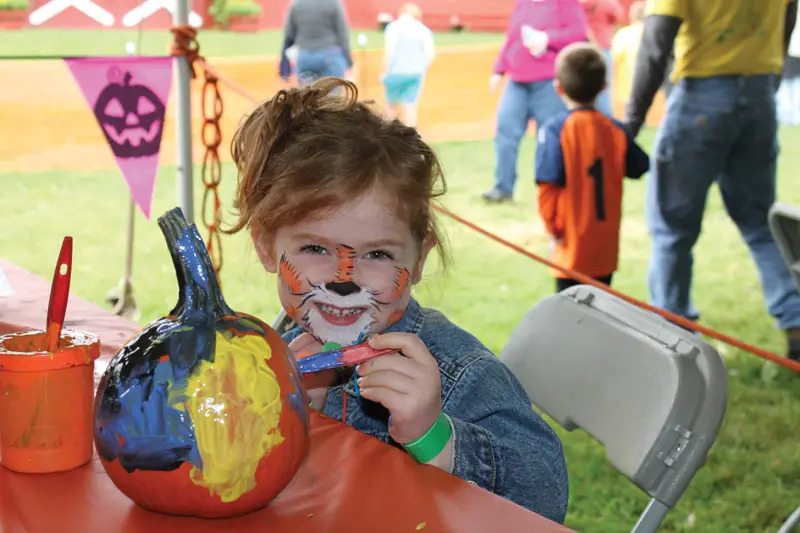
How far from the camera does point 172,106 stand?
9867 mm

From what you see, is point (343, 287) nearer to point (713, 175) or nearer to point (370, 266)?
point (370, 266)

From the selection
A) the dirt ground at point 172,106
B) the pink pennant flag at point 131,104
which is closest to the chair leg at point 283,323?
the pink pennant flag at point 131,104

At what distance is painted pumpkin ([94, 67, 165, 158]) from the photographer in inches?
113

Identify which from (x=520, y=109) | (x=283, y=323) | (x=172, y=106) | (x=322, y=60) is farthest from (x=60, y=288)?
(x=172, y=106)

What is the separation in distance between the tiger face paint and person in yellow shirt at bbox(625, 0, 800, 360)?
241 centimetres

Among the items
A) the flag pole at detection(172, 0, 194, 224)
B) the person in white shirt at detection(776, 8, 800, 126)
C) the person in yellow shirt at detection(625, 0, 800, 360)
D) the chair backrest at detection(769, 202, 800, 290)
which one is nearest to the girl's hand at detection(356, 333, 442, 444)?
the chair backrest at detection(769, 202, 800, 290)

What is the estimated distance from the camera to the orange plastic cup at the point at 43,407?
3.12 feet

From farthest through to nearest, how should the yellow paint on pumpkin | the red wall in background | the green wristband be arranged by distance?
the red wall in background
the green wristband
the yellow paint on pumpkin

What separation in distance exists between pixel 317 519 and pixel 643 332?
0.68m

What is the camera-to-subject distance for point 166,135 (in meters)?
9.46

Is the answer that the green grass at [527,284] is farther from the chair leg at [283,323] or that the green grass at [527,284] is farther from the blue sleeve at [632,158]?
the blue sleeve at [632,158]

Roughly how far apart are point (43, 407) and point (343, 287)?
40 centimetres

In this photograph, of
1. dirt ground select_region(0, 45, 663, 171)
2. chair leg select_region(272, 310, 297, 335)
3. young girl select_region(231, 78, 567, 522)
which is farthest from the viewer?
dirt ground select_region(0, 45, 663, 171)

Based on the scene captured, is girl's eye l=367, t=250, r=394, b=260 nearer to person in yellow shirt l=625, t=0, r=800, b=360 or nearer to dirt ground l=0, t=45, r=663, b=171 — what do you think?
person in yellow shirt l=625, t=0, r=800, b=360
